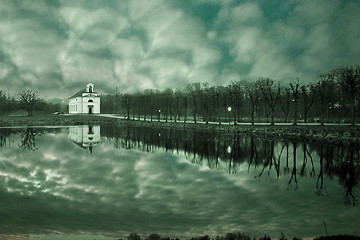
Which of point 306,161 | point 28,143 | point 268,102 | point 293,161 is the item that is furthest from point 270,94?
point 28,143

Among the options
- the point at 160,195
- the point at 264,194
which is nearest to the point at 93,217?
the point at 160,195

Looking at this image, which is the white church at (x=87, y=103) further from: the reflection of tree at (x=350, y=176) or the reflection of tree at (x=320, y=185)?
the reflection of tree at (x=320, y=185)

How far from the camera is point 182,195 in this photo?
10.3 m

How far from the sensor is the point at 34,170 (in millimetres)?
14727

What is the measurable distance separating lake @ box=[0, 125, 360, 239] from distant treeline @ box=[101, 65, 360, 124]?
22.7 m

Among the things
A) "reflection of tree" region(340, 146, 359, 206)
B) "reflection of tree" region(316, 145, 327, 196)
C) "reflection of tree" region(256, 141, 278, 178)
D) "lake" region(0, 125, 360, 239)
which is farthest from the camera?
"reflection of tree" region(256, 141, 278, 178)

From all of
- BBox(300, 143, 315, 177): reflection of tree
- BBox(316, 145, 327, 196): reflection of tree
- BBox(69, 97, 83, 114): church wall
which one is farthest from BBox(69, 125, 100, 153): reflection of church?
BBox(69, 97, 83, 114): church wall

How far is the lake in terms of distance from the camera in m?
7.34

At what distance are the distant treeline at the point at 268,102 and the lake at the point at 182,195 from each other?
22.7 meters

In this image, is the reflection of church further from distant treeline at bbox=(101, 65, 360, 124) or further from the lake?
distant treeline at bbox=(101, 65, 360, 124)

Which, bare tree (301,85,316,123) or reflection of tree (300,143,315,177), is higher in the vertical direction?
bare tree (301,85,316,123)

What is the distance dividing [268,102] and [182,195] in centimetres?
3239

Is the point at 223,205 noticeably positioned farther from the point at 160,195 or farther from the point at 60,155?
the point at 60,155

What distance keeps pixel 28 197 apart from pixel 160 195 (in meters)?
4.83
